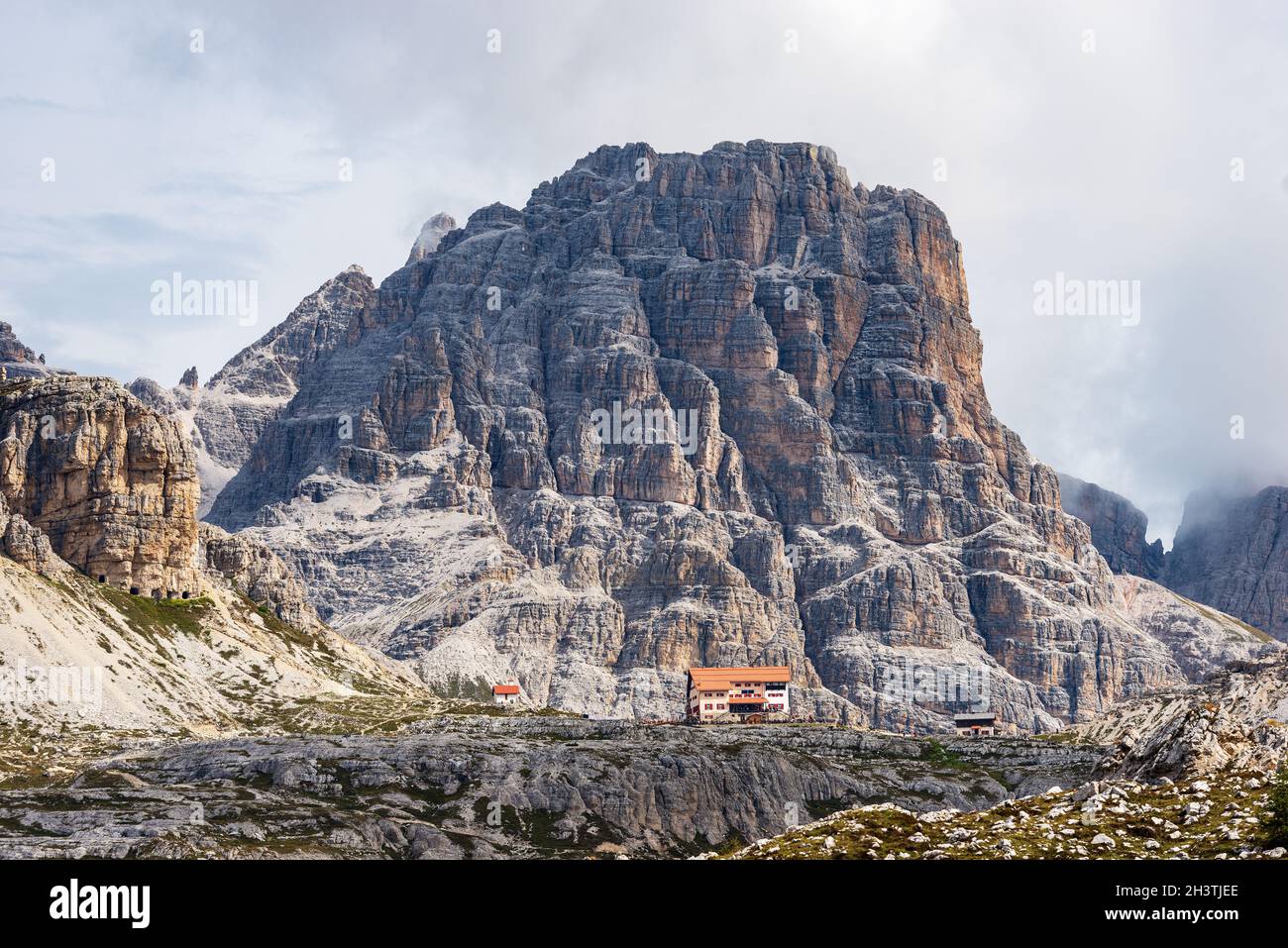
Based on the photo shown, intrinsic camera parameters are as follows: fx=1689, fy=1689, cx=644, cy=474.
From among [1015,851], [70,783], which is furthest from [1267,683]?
[70,783]

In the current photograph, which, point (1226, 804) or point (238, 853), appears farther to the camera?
point (238, 853)
